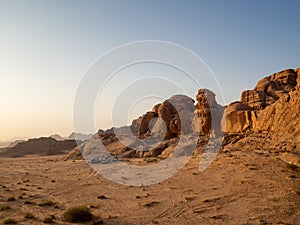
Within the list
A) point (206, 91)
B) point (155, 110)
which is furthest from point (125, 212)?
point (155, 110)

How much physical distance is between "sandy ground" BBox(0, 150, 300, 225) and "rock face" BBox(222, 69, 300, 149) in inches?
316

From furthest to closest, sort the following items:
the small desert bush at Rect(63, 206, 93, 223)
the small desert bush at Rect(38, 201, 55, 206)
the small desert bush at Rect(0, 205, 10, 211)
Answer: the small desert bush at Rect(38, 201, 55, 206) → the small desert bush at Rect(0, 205, 10, 211) → the small desert bush at Rect(63, 206, 93, 223)

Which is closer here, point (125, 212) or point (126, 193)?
point (125, 212)

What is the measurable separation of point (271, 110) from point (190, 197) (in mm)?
25102

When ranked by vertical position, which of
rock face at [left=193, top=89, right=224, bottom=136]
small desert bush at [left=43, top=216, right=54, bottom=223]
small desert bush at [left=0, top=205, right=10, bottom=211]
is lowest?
small desert bush at [left=43, top=216, right=54, bottom=223]

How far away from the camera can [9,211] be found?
14.0 m

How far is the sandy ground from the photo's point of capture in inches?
463

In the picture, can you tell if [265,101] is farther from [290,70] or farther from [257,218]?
[257,218]

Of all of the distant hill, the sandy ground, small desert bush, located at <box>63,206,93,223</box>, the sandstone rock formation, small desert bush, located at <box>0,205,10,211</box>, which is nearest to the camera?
small desert bush, located at <box>63,206,93,223</box>

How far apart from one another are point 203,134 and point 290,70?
22753 mm

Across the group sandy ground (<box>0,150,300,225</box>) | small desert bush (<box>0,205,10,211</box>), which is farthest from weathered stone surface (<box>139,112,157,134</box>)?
small desert bush (<box>0,205,10,211</box>)

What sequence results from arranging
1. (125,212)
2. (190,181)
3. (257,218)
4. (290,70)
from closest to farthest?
(257,218) → (125,212) → (190,181) → (290,70)

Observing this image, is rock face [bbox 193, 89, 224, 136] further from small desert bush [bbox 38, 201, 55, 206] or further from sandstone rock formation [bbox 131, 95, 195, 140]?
small desert bush [bbox 38, 201, 55, 206]

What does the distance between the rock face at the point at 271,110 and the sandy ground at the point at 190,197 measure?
316 inches
